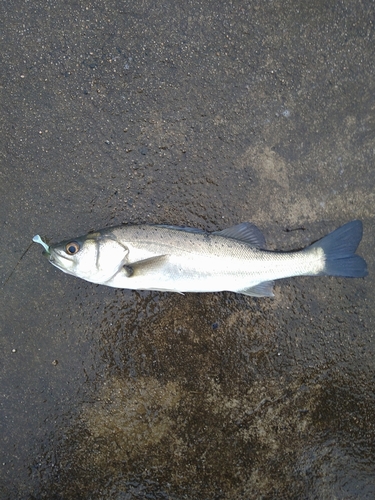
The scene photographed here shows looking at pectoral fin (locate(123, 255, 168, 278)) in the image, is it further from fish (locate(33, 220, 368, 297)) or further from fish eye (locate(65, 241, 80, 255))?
fish eye (locate(65, 241, 80, 255))

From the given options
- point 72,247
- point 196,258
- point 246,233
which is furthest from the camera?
point 246,233

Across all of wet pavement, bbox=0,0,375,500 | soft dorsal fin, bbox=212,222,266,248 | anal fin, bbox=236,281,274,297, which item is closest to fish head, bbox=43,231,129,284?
wet pavement, bbox=0,0,375,500

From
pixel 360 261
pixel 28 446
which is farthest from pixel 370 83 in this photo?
pixel 28 446

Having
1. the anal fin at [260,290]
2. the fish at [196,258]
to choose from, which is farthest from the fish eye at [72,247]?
the anal fin at [260,290]

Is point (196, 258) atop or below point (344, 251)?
below

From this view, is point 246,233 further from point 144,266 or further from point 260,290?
point 144,266

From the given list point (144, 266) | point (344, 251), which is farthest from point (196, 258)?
point (344, 251)

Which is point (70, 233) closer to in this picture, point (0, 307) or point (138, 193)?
point (138, 193)
